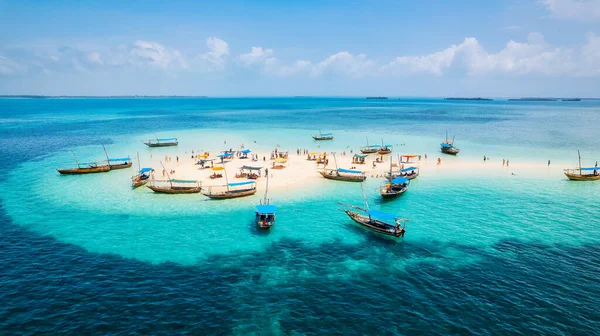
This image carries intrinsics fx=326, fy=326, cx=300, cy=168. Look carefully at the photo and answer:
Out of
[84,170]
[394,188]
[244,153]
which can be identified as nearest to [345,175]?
[394,188]

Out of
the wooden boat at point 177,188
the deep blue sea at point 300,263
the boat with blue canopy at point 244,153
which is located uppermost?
the boat with blue canopy at point 244,153

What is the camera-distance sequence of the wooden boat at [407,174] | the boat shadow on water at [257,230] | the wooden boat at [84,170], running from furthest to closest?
the wooden boat at [84,170] < the wooden boat at [407,174] < the boat shadow on water at [257,230]

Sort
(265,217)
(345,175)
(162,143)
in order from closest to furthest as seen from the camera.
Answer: (265,217), (345,175), (162,143)

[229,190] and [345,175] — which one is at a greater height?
[345,175]

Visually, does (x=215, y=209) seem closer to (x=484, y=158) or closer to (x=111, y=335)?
(x=111, y=335)

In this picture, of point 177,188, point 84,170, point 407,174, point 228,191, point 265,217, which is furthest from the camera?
point 84,170

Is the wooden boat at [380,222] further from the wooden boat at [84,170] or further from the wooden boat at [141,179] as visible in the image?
the wooden boat at [84,170]

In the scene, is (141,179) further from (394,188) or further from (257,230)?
(394,188)

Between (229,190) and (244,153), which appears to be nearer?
(229,190)

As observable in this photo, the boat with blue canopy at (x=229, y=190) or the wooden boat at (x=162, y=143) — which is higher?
the wooden boat at (x=162, y=143)

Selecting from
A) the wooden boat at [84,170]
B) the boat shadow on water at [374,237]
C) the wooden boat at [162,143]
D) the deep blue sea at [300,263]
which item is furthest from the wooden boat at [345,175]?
the wooden boat at [162,143]

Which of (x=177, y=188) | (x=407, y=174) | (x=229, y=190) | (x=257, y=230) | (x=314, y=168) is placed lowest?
(x=257, y=230)

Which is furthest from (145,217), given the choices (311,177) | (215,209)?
(311,177)
